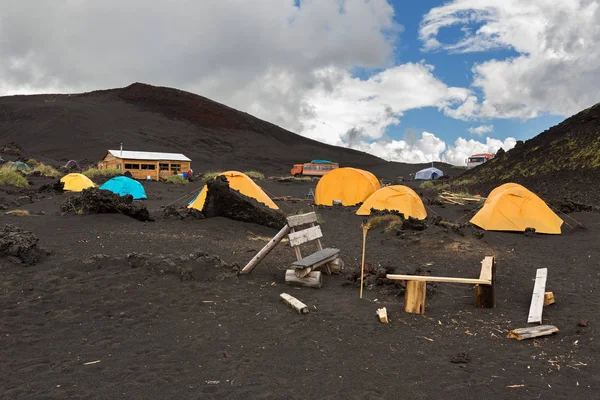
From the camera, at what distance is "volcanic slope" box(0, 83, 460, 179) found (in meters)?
68.7

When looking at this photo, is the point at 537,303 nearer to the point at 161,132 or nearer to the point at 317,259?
the point at 317,259

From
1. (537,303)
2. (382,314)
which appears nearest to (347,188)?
(537,303)

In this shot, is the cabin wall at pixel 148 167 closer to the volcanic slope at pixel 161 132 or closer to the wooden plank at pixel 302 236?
the volcanic slope at pixel 161 132

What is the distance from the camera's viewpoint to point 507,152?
30.8 m

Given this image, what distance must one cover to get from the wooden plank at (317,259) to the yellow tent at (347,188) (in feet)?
38.2

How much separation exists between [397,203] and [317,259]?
8.75 meters

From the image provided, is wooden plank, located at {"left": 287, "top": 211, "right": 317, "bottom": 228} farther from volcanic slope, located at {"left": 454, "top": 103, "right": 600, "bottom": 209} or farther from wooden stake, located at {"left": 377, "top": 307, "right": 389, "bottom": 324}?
volcanic slope, located at {"left": 454, "top": 103, "right": 600, "bottom": 209}

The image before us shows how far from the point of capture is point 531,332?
16.5 feet

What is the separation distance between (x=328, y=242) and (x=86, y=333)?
23.4 ft

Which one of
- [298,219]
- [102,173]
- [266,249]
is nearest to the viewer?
[266,249]

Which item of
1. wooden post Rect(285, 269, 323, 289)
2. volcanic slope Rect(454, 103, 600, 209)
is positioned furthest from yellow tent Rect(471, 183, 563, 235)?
wooden post Rect(285, 269, 323, 289)

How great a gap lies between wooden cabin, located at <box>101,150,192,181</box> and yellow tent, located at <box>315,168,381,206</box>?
964 inches

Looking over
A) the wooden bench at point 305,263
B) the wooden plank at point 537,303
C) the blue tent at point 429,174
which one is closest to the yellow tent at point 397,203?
the wooden bench at point 305,263

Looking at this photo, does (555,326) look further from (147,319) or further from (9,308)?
(9,308)
